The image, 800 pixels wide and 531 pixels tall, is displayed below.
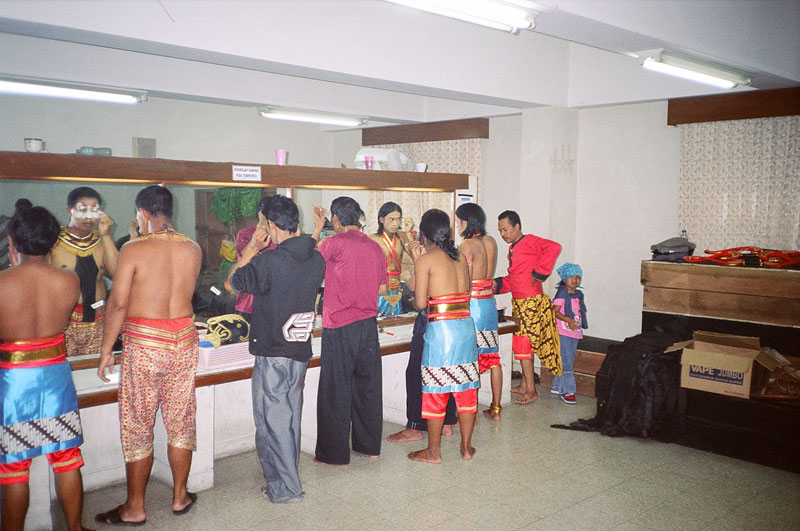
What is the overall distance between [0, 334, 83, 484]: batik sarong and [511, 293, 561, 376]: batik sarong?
3.75 m

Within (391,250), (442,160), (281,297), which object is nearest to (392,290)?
(391,250)

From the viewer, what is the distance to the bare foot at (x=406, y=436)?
15.6 ft

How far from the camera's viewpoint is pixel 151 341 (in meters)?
3.29

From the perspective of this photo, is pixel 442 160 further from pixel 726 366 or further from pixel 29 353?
pixel 29 353

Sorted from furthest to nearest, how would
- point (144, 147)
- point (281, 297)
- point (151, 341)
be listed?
1. point (144, 147)
2. point (281, 297)
3. point (151, 341)

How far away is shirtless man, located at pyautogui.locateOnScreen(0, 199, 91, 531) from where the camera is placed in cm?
293

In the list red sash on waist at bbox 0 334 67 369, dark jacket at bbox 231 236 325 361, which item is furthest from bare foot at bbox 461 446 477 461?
red sash on waist at bbox 0 334 67 369

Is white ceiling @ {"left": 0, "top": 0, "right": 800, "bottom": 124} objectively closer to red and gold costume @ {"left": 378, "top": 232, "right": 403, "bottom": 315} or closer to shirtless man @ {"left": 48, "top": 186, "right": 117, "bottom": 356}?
shirtless man @ {"left": 48, "top": 186, "right": 117, "bottom": 356}

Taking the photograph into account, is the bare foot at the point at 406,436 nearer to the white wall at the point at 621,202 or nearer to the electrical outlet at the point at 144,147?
the white wall at the point at 621,202

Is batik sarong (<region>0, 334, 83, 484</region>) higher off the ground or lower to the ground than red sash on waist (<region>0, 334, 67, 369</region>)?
lower

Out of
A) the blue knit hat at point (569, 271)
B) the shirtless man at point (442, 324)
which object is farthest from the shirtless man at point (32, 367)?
the blue knit hat at point (569, 271)

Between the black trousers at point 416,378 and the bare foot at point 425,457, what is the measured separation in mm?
377

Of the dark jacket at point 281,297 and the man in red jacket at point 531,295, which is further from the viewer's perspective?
the man in red jacket at point 531,295

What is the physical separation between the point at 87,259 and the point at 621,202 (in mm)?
5250
